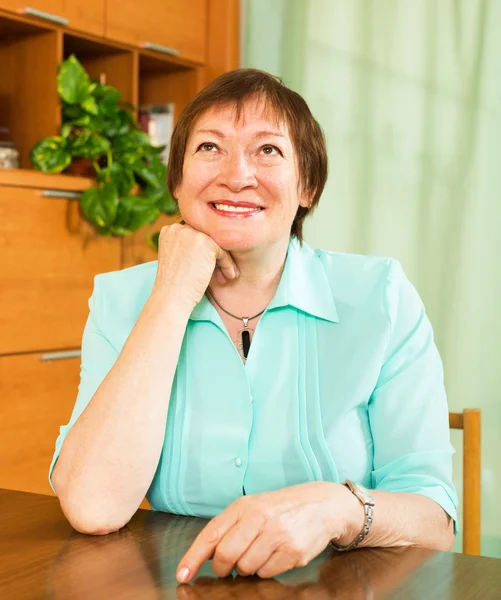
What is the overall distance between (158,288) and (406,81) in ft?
7.39

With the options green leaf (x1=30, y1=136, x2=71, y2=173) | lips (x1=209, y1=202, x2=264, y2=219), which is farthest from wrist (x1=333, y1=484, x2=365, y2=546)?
green leaf (x1=30, y1=136, x2=71, y2=173)

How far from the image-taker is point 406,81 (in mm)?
3348

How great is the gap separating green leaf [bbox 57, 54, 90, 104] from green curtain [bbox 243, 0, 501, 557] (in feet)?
3.20

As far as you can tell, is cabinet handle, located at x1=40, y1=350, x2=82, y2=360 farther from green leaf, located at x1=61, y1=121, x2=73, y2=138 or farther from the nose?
the nose

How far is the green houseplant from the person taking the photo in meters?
3.04

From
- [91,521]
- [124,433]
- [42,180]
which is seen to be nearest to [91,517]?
[91,521]

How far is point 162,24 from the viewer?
3490 millimetres

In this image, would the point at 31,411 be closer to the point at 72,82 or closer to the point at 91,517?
the point at 72,82

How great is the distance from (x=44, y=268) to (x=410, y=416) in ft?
6.52

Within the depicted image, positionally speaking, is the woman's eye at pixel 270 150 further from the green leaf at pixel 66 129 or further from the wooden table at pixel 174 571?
the green leaf at pixel 66 129

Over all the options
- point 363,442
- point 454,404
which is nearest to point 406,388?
point 363,442

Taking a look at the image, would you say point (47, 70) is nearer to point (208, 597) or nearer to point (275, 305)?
point (275, 305)

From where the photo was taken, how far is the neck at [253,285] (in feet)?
4.96

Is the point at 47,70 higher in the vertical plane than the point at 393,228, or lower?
higher
